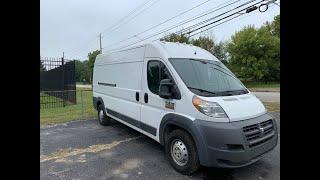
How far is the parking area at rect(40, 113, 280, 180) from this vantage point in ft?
16.3

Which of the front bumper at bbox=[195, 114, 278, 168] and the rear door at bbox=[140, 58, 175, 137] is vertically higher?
the rear door at bbox=[140, 58, 175, 137]

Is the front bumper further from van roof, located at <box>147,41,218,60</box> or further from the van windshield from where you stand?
van roof, located at <box>147,41,218,60</box>

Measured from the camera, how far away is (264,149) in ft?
15.5

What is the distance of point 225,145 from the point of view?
4.39 meters

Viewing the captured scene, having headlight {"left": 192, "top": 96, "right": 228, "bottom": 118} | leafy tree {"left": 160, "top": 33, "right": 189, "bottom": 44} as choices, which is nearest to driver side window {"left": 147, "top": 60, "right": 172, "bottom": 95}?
headlight {"left": 192, "top": 96, "right": 228, "bottom": 118}

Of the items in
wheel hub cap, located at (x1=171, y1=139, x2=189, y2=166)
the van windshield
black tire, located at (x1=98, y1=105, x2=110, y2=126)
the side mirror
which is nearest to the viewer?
wheel hub cap, located at (x1=171, y1=139, x2=189, y2=166)

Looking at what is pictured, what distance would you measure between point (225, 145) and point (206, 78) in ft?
4.73

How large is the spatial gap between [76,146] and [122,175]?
2.33 m

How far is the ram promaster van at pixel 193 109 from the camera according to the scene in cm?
445

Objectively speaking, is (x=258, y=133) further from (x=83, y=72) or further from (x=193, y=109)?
(x=83, y=72)

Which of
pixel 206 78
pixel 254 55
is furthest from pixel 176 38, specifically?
pixel 206 78

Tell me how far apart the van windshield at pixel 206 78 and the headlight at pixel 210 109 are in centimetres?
24

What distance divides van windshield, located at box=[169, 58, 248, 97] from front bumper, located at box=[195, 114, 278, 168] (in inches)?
25.8
